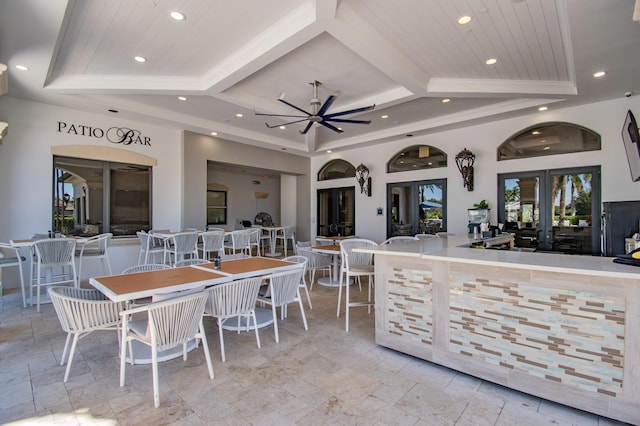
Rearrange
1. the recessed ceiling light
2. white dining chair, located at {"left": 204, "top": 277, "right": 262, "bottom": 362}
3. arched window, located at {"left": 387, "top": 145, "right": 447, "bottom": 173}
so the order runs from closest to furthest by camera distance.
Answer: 1. white dining chair, located at {"left": 204, "top": 277, "right": 262, "bottom": 362}
2. the recessed ceiling light
3. arched window, located at {"left": 387, "top": 145, "right": 447, "bottom": 173}

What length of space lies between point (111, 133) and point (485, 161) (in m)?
7.73

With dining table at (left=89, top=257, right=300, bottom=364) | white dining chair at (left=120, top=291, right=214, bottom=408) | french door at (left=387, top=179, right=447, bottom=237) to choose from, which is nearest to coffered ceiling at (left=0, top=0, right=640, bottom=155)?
french door at (left=387, top=179, right=447, bottom=237)

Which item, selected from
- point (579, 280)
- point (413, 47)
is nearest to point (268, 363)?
point (579, 280)

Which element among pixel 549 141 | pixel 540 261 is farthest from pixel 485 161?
pixel 540 261

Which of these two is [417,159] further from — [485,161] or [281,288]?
[281,288]

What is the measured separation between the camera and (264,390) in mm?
2346

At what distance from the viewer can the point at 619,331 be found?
1.97m

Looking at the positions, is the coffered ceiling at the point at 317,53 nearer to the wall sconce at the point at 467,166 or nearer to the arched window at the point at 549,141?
the arched window at the point at 549,141

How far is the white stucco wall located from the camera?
509 centimetres

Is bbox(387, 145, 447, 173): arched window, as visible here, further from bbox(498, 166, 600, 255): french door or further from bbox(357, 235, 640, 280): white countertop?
bbox(357, 235, 640, 280): white countertop

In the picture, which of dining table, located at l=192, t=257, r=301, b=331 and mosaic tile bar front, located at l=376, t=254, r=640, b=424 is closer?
mosaic tile bar front, located at l=376, t=254, r=640, b=424

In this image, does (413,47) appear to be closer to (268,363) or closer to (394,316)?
(394,316)

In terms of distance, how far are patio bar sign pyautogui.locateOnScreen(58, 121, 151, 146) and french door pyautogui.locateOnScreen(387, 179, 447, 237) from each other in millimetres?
5999

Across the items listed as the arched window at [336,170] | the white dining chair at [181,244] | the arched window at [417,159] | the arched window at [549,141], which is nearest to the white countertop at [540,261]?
the white dining chair at [181,244]
